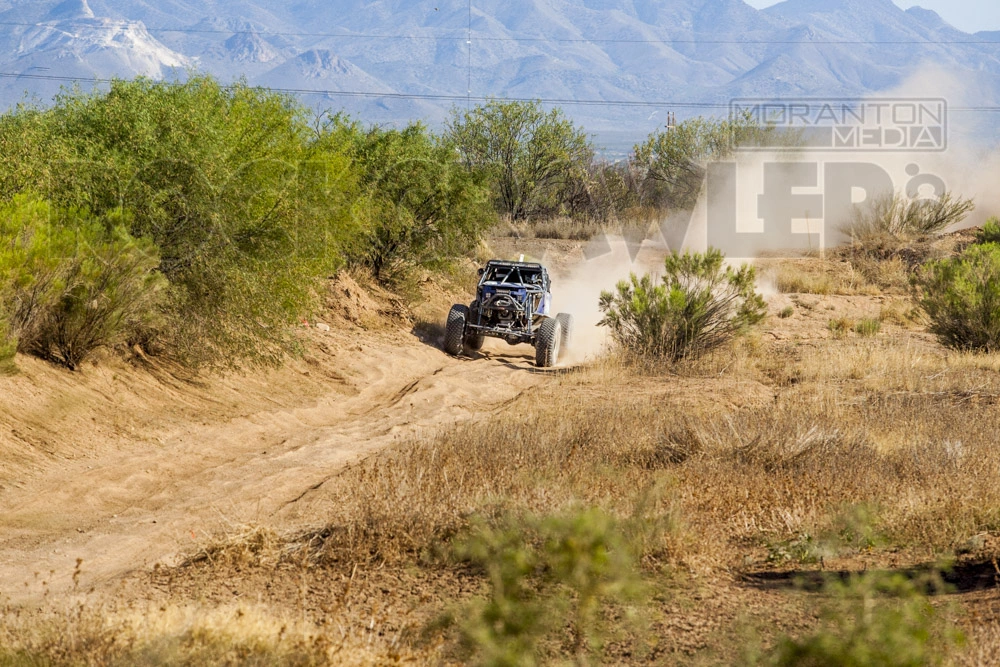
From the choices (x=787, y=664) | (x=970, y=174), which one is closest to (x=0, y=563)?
(x=787, y=664)

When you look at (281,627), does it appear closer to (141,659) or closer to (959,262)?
(141,659)

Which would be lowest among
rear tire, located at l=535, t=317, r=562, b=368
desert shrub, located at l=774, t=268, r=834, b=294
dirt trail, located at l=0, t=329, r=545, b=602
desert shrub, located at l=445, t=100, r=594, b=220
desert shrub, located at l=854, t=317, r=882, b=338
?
dirt trail, located at l=0, t=329, r=545, b=602

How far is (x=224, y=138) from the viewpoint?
42.8 ft

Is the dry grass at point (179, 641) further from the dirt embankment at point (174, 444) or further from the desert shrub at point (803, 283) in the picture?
the desert shrub at point (803, 283)

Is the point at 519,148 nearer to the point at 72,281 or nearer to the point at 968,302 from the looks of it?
the point at 968,302

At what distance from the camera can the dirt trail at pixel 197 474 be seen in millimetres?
7234

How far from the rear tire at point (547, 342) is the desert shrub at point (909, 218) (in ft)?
58.5

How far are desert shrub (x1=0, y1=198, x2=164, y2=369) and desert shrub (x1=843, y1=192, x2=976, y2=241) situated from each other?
26.3 metres

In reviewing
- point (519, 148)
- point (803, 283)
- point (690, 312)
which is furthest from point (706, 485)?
point (519, 148)

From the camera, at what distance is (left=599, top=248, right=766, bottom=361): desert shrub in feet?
55.9

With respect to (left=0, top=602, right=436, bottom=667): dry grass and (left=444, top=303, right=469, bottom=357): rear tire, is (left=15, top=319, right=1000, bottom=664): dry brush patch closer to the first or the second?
(left=0, top=602, right=436, bottom=667): dry grass

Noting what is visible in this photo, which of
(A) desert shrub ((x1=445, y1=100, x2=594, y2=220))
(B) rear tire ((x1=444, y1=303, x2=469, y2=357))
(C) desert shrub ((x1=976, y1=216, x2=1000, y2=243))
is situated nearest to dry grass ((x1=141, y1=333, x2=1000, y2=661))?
(B) rear tire ((x1=444, y1=303, x2=469, y2=357))

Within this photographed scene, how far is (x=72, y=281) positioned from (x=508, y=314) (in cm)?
945

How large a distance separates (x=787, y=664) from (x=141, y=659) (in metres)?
2.75
